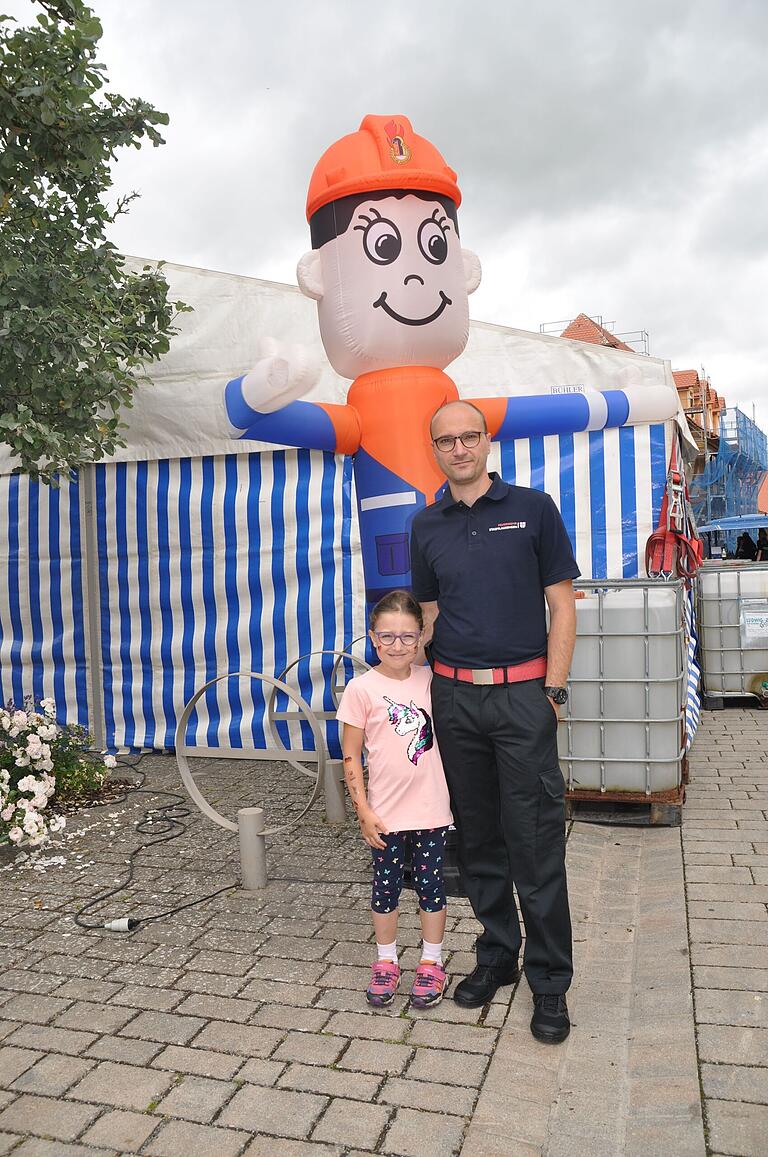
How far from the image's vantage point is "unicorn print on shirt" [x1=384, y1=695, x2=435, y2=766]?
3.11 meters

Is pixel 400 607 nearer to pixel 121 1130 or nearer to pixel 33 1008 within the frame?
pixel 121 1130

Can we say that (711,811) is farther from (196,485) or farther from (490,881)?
(196,485)

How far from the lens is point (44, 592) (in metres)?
7.55

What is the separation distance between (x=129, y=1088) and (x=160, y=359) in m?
5.09

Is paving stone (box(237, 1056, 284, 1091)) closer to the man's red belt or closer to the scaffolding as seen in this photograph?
the man's red belt

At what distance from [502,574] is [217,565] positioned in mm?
4359

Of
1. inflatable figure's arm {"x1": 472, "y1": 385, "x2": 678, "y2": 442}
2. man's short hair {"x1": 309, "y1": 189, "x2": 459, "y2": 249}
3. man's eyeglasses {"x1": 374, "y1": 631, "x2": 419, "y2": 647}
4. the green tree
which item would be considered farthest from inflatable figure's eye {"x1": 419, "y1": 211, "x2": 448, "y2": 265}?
man's eyeglasses {"x1": 374, "y1": 631, "x2": 419, "y2": 647}

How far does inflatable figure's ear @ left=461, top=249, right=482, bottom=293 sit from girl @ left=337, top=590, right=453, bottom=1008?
2573mm

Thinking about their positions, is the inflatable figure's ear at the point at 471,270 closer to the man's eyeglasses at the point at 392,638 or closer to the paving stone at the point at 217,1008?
the man's eyeglasses at the point at 392,638

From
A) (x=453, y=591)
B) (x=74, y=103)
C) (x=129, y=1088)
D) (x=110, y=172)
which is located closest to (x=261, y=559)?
(x=110, y=172)

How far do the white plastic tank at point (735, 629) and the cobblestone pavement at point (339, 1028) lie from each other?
391 cm

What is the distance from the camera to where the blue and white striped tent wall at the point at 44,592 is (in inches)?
294

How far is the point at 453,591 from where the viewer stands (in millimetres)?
3020

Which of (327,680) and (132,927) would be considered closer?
(132,927)
